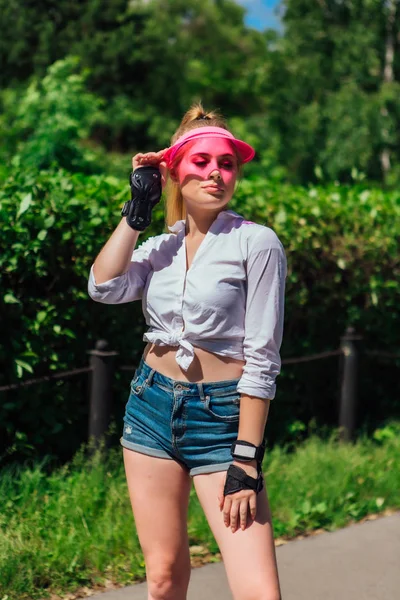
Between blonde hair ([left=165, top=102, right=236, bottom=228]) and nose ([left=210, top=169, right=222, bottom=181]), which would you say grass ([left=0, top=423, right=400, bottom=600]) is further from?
nose ([left=210, top=169, right=222, bottom=181])

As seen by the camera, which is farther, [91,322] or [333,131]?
[333,131]

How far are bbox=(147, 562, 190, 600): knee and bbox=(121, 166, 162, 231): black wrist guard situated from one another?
1.04m

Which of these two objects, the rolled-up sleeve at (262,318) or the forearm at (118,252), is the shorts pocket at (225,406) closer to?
the rolled-up sleeve at (262,318)

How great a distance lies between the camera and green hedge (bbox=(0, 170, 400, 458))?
183 inches

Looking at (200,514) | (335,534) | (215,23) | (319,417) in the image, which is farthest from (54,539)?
(215,23)

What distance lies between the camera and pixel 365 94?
77.7 feet

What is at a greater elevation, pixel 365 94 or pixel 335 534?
pixel 365 94

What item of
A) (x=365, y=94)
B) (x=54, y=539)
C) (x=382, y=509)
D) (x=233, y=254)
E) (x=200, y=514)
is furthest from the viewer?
(x=365, y=94)

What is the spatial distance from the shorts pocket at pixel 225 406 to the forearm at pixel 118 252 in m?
0.48

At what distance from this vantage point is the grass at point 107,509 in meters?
3.84

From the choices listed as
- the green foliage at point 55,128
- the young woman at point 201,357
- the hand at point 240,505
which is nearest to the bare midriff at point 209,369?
the young woman at point 201,357

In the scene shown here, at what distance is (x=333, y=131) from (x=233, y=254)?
21888 mm

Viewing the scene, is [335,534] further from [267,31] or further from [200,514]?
[267,31]

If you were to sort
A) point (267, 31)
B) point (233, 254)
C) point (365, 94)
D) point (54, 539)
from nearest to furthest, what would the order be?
point (233, 254)
point (54, 539)
point (365, 94)
point (267, 31)
